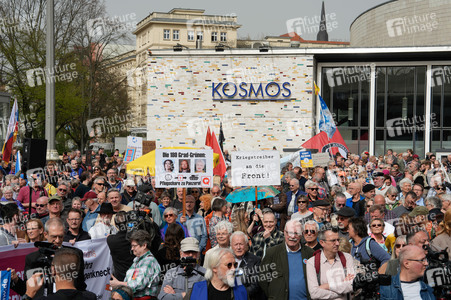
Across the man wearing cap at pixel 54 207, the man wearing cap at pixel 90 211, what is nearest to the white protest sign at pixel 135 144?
the man wearing cap at pixel 90 211

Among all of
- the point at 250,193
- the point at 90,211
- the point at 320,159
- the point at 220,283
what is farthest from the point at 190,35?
the point at 220,283

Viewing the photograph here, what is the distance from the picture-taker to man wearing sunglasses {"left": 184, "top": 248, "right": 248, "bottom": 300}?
5348 mm

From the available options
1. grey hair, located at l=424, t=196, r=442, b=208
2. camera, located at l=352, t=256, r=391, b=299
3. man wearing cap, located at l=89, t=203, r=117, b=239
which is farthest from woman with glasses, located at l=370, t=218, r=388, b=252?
man wearing cap, located at l=89, t=203, r=117, b=239

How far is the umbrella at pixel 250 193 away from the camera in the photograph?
1075 cm

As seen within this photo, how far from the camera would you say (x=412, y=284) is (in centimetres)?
563

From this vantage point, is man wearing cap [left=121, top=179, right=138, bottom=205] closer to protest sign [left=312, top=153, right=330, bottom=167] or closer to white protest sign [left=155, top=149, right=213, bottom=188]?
white protest sign [left=155, top=149, right=213, bottom=188]

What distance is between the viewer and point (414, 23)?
39000 mm

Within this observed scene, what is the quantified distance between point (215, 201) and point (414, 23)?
3301 centimetres

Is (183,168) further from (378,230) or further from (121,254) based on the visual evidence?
(378,230)

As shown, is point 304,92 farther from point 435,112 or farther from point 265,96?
point 435,112

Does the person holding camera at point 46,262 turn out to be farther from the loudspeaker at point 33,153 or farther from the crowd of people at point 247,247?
the loudspeaker at point 33,153

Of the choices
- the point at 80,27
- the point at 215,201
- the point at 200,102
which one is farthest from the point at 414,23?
the point at 215,201

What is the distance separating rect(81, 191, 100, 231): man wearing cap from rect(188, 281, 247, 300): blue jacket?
172 inches

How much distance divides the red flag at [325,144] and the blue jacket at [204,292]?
15555 mm
